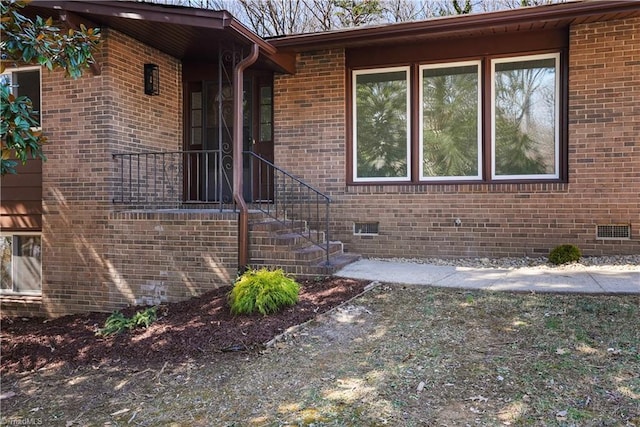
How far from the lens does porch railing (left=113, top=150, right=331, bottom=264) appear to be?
7.21 meters

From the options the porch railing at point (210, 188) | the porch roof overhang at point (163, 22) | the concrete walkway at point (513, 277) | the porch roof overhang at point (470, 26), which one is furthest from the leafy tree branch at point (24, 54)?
the concrete walkway at point (513, 277)

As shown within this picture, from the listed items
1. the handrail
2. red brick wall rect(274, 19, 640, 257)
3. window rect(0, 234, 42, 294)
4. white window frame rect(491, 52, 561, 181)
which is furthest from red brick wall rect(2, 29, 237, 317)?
white window frame rect(491, 52, 561, 181)

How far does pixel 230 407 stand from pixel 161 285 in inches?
146

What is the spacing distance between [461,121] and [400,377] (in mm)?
5189

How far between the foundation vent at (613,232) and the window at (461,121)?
37.4 inches

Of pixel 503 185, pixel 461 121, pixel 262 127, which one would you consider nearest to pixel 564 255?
pixel 503 185

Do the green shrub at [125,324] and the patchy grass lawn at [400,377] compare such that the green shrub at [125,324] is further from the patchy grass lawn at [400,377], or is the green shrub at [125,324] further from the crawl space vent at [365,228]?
the crawl space vent at [365,228]

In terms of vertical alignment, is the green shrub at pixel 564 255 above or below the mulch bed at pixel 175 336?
above

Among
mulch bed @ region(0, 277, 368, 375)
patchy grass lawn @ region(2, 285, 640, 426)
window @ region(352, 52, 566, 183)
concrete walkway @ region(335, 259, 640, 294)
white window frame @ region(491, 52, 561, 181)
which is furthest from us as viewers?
window @ region(352, 52, 566, 183)

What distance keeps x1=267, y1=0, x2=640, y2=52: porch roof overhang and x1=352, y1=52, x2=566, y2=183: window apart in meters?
0.53

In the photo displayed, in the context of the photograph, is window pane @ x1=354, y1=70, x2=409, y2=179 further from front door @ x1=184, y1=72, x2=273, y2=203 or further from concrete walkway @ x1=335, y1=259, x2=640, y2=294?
concrete walkway @ x1=335, y1=259, x2=640, y2=294

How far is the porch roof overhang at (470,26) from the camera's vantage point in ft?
20.6

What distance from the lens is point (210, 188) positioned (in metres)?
8.65

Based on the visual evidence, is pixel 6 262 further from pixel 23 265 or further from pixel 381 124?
pixel 381 124
